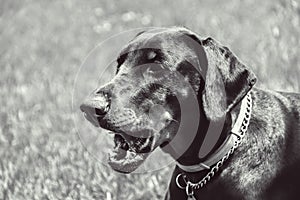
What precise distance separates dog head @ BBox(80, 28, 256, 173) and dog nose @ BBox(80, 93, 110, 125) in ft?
0.09

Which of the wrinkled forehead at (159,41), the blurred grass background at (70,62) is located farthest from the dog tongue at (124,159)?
the blurred grass background at (70,62)

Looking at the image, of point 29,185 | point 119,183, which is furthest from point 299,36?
point 29,185

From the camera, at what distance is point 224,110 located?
14.7ft

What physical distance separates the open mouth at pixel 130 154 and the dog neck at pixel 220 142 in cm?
36

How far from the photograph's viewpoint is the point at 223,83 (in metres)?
4.51

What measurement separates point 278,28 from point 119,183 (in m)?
4.12

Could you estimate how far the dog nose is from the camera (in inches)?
168

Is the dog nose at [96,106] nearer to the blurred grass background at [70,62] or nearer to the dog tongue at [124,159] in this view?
the dog tongue at [124,159]

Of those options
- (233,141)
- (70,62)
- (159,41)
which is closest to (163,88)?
(159,41)

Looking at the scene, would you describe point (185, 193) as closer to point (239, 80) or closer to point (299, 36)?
point (239, 80)

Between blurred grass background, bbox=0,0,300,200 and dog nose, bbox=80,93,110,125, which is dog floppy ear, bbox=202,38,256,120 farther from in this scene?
blurred grass background, bbox=0,0,300,200

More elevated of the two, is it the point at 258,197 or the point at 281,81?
the point at 258,197

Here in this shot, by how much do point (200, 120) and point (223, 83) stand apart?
0.32 meters

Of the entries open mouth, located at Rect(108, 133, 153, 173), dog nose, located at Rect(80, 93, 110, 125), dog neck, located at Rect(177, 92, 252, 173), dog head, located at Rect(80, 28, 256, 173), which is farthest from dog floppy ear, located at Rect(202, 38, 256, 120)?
dog nose, located at Rect(80, 93, 110, 125)
